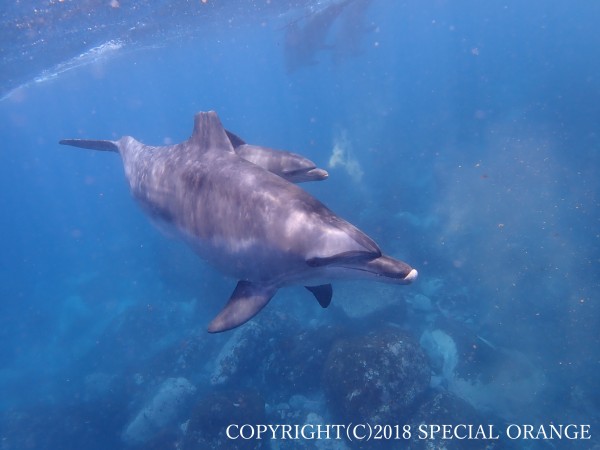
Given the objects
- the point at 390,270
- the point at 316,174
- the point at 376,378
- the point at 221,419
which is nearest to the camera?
the point at 390,270

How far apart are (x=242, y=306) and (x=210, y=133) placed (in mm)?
2530

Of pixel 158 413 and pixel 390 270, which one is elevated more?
pixel 390 270

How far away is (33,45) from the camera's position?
20.9 metres

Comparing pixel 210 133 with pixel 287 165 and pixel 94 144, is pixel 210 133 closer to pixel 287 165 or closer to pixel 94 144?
pixel 287 165

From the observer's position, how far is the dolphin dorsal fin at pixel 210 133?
502cm

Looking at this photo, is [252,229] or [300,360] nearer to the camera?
[252,229]

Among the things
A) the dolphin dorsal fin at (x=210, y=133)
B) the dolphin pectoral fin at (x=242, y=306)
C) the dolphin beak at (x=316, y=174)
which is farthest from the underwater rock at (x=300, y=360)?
the dolphin dorsal fin at (x=210, y=133)

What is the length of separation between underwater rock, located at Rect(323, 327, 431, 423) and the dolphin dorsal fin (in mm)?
8185

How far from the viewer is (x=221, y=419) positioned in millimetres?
11188

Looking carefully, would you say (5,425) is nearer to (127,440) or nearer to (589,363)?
(127,440)

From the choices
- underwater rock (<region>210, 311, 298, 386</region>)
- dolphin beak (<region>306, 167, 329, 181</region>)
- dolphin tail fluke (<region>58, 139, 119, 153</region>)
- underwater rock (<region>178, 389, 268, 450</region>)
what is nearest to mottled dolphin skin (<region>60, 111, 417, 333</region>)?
dolphin beak (<region>306, 167, 329, 181</region>)

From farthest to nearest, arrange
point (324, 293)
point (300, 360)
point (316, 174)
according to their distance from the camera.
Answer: point (300, 360) < point (316, 174) < point (324, 293)

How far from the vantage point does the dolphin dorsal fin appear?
5.02 m

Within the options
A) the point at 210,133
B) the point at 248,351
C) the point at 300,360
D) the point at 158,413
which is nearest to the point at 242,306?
the point at 210,133
